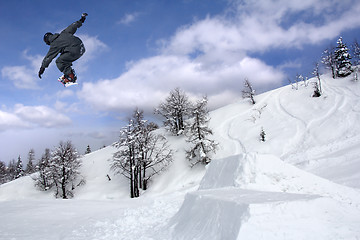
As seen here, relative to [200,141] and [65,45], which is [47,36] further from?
[200,141]

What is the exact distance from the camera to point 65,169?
3181 centimetres

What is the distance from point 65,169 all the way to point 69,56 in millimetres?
31723

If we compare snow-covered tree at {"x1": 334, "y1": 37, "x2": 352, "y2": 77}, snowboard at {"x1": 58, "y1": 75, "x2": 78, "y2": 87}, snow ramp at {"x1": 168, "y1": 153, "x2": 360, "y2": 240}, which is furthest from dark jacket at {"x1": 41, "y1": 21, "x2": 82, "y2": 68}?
snow-covered tree at {"x1": 334, "y1": 37, "x2": 352, "y2": 77}

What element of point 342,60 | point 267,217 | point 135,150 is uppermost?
point 342,60

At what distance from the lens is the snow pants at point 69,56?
16.3ft

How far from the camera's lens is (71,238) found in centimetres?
714

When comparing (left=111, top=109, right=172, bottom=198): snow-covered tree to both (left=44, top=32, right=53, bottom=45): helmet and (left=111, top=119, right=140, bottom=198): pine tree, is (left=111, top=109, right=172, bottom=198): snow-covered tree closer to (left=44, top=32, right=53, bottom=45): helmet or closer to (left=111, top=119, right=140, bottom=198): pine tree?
(left=111, top=119, right=140, bottom=198): pine tree

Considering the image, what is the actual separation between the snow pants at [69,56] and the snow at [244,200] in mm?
5019

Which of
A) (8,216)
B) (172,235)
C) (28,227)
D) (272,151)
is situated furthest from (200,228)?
(272,151)

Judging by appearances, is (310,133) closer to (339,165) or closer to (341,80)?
(339,165)

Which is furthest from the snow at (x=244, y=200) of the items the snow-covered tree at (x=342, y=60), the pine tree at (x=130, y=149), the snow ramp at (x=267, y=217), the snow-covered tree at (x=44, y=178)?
the snow-covered tree at (x=342, y=60)

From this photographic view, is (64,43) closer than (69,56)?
Yes

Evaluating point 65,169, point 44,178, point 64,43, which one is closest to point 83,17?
point 64,43

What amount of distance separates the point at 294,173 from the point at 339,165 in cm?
1027
